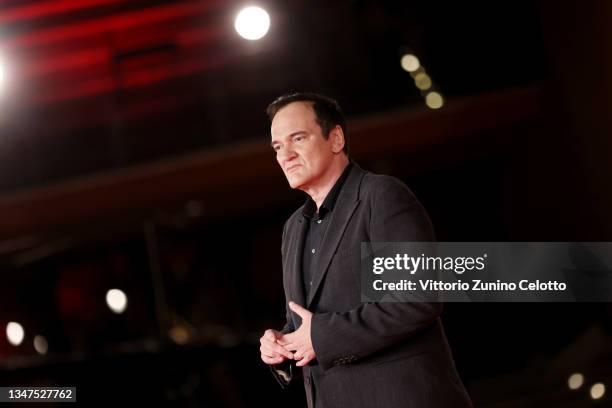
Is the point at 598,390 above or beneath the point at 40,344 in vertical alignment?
beneath

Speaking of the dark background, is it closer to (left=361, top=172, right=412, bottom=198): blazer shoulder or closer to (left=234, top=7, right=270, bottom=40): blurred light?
(left=234, top=7, right=270, bottom=40): blurred light

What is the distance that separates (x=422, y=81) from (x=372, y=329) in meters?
4.88

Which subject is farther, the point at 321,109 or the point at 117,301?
the point at 117,301

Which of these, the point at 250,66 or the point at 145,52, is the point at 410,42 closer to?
the point at 250,66

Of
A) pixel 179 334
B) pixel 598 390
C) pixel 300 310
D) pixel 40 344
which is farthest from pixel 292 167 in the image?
pixel 40 344

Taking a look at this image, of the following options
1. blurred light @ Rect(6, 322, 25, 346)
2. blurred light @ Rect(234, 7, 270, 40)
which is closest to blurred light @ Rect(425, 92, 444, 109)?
blurred light @ Rect(234, 7, 270, 40)

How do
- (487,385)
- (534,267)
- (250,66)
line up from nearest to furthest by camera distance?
(534,267) → (487,385) → (250,66)

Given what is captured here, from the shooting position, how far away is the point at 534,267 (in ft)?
7.07

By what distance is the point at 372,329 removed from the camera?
1490mm

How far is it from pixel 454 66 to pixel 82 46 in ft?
9.86

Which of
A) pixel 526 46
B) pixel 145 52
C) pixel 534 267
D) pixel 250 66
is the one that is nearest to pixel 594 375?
pixel 534 267

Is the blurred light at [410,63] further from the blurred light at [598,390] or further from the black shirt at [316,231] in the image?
the black shirt at [316,231]

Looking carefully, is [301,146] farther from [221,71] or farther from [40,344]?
[221,71]

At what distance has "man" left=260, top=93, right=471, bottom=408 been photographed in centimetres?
150
